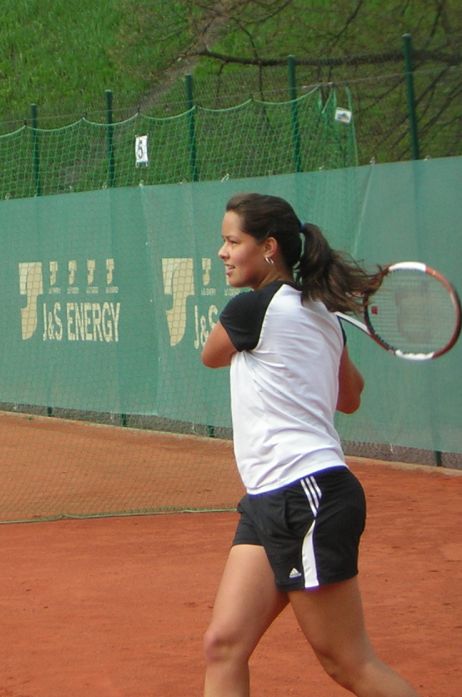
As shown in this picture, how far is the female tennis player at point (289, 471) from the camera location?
369 centimetres

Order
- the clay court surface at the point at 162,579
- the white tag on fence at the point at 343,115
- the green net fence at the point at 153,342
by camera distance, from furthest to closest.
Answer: the white tag on fence at the point at 343,115, the green net fence at the point at 153,342, the clay court surface at the point at 162,579

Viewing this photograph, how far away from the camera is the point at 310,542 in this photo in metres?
3.69

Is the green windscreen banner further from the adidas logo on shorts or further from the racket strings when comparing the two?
the adidas logo on shorts

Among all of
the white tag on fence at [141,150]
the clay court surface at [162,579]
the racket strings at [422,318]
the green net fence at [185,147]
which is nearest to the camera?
the racket strings at [422,318]

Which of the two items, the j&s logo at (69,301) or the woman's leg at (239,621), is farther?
the j&s logo at (69,301)

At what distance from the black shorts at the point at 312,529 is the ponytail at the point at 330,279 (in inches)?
18.1

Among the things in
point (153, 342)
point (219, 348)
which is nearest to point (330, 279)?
point (219, 348)

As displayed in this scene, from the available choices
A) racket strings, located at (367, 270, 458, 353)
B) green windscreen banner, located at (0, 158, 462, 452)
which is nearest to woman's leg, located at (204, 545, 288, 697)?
racket strings, located at (367, 270, 458, 353)

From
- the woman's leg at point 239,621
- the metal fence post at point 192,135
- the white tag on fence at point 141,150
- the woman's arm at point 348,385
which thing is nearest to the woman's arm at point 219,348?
the woman's arm at point 348,385

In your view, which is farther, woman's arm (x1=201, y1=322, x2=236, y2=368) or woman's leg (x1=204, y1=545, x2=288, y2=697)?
woman's arm (x1=201, y1=322, x2=236, y2=368)

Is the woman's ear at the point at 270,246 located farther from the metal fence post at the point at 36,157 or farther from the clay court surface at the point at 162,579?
the metal fence post at the point at 36,157

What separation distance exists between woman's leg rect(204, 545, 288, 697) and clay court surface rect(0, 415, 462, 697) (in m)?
1.46

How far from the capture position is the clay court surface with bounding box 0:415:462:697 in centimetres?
545

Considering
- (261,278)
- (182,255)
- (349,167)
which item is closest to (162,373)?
(182,255)
